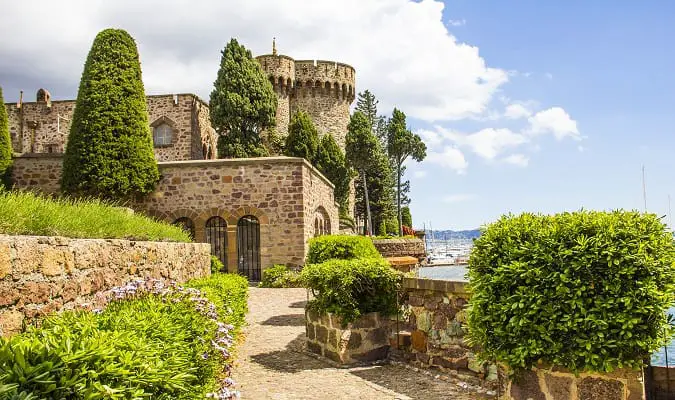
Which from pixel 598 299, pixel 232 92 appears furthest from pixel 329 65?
pixel 598 299

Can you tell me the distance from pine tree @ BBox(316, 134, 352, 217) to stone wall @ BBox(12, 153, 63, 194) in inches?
740

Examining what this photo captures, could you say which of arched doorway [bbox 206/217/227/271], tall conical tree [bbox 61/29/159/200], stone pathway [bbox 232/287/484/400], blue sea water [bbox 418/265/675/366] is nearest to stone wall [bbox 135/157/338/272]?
arched doorway [bbox 206/217/227/271]

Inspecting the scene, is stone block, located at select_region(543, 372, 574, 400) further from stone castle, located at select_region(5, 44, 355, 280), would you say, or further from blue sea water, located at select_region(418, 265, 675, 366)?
stone castle, located at select_region(5, 44, 355, 280)

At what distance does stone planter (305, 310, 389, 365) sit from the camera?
24.5ft

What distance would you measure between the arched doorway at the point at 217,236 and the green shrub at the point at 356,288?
11.6m

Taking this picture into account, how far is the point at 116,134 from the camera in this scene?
18266mm

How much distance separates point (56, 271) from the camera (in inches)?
201

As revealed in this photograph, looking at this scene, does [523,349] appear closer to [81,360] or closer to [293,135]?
[81,360]

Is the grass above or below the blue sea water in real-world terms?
above

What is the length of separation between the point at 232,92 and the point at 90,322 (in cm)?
2878

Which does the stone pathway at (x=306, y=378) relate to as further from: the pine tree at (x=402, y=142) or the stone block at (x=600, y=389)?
the pine tree at (x=402, y=142)

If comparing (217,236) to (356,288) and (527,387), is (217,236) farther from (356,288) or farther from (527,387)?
(527,387)

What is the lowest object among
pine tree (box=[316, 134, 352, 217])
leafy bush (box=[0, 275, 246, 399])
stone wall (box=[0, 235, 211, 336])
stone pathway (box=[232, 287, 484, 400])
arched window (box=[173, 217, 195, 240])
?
stone pathway (box=[232, 287, 484, 400])

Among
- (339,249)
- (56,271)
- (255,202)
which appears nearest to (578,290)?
(56,271)
